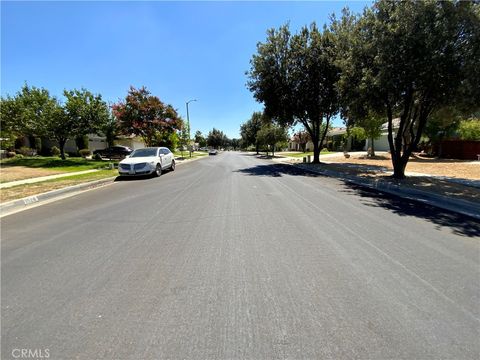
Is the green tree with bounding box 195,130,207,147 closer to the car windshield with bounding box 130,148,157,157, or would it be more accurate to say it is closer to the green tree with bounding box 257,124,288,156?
the green tree with bounding box 257,124,288,156

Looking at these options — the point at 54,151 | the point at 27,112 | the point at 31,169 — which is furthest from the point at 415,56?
the point at 54,151

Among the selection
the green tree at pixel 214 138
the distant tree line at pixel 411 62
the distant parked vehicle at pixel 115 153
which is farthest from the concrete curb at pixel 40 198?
the green tree at pixel 214 138

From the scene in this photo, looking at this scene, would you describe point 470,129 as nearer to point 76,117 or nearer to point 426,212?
point 426,212

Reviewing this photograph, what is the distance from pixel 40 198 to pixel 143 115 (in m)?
22.0

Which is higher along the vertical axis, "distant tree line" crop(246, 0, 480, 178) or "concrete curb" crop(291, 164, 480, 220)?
"distant tree line" crop(246, 0, 480, 178)

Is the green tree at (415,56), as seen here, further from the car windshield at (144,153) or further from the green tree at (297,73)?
the car windshield at (144,153)

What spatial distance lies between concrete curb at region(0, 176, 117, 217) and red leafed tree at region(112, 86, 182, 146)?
1772 centimetres

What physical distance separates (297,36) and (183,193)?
1866 centimetres

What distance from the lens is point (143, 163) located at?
49.5 feet

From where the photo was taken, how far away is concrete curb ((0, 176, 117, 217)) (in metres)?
8.22

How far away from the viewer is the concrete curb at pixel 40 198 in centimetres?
822

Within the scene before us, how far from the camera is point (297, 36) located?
2264cm

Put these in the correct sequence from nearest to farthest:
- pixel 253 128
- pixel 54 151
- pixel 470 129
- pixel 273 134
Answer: pixel 470 129 < pixel 54 151 < pixel 273 134 < pixel 253 128

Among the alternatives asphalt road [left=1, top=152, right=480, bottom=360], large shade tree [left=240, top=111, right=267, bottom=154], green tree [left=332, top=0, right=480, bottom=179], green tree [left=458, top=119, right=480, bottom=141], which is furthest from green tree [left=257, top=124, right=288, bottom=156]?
asphalt road [left=1, top=152, right=480, bottom=360]
